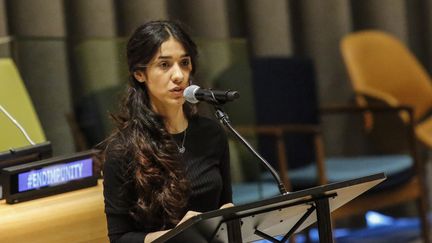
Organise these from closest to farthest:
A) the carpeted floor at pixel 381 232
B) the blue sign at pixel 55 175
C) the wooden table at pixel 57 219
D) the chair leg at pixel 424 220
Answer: the wooden table at pixel 57 219
the blue sign at pixel 55 175
the chair leg at pixel 424 220
the carpeted floor at pixel 381 232

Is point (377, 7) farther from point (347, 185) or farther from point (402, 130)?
point (347, 185)

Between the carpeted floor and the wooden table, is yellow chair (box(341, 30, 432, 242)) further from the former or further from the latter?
the wooden table

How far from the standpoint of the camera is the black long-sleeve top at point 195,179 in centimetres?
245

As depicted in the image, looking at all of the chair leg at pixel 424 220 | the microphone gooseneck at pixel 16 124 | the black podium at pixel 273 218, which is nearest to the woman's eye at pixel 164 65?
the black podium at pixel 273 218

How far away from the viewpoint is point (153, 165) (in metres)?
2.47

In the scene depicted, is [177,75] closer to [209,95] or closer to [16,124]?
[209,95]

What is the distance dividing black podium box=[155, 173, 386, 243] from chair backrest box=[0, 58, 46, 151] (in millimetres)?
1166

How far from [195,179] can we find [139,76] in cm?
31

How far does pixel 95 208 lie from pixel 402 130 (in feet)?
7.97

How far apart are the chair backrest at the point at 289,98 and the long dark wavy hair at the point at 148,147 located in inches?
91.2

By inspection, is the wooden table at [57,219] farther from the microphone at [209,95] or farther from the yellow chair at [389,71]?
the yellow chair at [389,71]

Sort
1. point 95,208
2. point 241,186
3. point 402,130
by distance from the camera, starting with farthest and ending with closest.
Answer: point 402,130 < point 241,186 < point 95,208

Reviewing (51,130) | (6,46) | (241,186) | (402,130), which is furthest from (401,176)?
(6,46)

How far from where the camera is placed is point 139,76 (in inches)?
99.5
